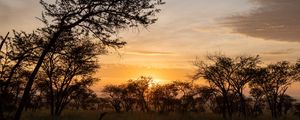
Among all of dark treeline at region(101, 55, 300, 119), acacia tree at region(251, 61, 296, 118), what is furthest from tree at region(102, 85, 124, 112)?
acacia tree at region(251, 61, 296, 118)

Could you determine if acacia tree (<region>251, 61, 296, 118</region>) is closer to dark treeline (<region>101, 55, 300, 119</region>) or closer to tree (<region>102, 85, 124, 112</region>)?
dark treeline (<region>101, 55, 300, 119</region>)

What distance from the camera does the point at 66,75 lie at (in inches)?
1688

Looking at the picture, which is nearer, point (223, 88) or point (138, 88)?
point (223, 88)

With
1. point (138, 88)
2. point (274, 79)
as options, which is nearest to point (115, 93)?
point (138, 88)

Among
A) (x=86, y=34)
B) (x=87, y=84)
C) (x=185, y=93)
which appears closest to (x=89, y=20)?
(x=86, y=34)

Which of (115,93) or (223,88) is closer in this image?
(223,88)

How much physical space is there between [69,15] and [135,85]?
243ft

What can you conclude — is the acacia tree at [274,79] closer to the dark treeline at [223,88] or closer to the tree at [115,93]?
the dark treeline at [223,88]

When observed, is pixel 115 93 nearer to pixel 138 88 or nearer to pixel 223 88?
pixel 138 88

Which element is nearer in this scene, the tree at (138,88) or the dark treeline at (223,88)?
the dark treeline at (223,88)

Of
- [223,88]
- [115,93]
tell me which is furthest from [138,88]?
[223,88]

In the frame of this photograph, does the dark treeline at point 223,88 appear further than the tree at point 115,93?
No

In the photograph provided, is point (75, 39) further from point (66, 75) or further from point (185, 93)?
point (185, 93)

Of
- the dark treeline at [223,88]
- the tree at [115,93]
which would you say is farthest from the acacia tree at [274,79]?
the tree at [115,93]
